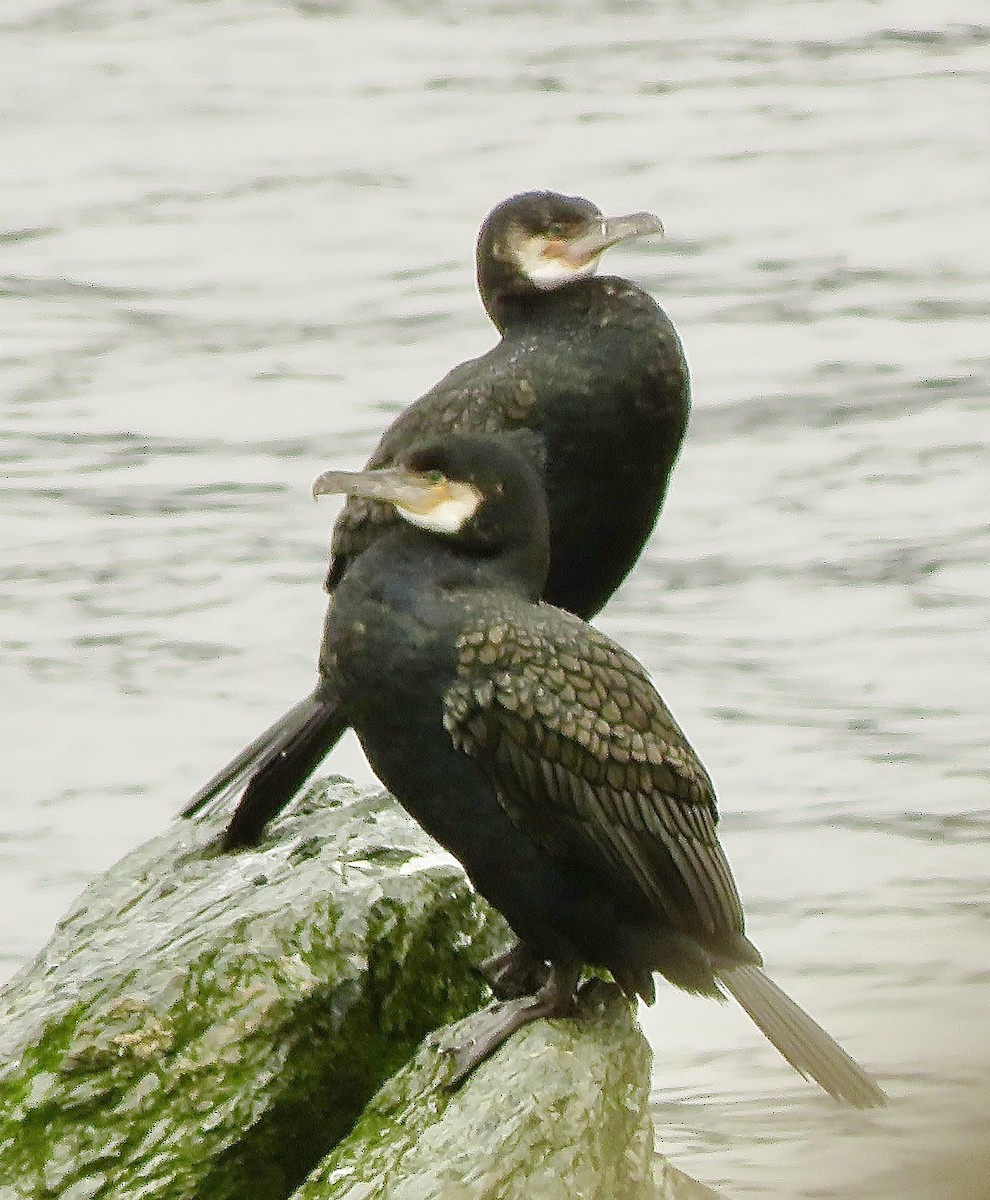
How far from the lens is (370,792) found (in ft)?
18.9

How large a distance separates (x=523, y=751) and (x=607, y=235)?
179cm

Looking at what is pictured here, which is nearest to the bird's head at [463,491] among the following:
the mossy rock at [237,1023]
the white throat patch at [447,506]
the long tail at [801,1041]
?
the white throat patch at [447,506]

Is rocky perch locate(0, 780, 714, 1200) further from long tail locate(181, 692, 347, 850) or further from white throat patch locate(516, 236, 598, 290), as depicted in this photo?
white throat patch locate(516, 236, 598, 290)

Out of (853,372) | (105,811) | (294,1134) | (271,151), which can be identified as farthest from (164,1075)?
(271,151)

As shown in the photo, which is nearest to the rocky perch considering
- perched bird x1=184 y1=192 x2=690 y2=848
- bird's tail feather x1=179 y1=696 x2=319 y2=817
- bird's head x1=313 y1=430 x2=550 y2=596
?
bird's tail feather x1=179 y1=696 x2=319 y2=817

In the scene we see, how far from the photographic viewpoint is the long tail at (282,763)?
558 cm

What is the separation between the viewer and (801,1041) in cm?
472

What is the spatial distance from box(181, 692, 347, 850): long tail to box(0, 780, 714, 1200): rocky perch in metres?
0.32

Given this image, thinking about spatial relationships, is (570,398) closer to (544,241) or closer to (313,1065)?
(544,241)

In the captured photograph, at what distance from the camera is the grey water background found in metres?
7.96

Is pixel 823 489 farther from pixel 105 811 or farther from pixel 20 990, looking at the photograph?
pixel 20 990

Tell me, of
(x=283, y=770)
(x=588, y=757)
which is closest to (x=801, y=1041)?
(x=588, y=757)

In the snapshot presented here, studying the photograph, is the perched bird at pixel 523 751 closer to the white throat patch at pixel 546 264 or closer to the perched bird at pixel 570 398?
the perched bird at pixel 570 398

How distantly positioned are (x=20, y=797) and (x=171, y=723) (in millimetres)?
712
